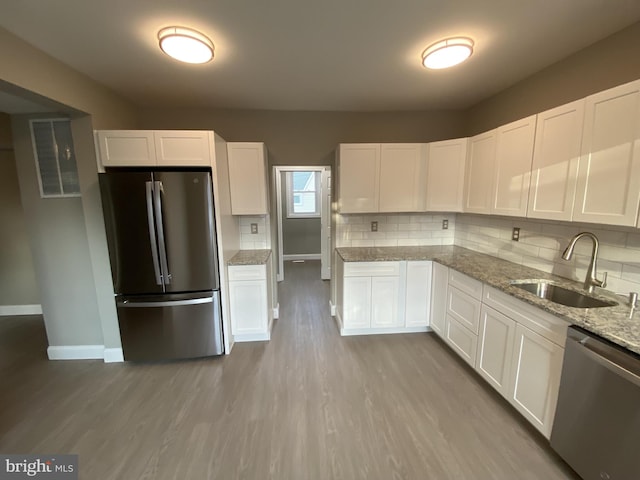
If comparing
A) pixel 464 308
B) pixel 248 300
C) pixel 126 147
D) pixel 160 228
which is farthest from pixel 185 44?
pixel 464 308

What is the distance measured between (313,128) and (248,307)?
7.49 ft

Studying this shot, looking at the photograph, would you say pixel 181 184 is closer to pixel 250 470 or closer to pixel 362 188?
pixel 362 188

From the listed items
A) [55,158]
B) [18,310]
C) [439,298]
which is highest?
[55,158]

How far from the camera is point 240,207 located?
9.50ft

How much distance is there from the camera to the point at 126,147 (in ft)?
7.52

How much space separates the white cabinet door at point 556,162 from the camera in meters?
1.68

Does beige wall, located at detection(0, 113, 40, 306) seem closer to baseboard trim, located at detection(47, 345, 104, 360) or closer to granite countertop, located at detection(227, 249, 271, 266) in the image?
baseboard trim, located at detection(47, 345, 104, 360)

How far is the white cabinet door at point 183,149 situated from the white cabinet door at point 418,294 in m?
2.34

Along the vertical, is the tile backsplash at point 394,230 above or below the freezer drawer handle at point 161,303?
above

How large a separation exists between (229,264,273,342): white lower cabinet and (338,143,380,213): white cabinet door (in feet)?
4.01

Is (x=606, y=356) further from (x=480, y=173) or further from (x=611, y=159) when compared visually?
(x=480, y=173)

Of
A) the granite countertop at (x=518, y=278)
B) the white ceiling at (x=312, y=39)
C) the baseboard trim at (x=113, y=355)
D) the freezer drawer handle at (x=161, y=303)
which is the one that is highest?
the white ceiling at (x=312, y=39)

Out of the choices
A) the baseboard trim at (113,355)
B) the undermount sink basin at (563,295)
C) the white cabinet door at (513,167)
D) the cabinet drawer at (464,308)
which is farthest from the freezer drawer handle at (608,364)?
the baseboard trim at (113,355)

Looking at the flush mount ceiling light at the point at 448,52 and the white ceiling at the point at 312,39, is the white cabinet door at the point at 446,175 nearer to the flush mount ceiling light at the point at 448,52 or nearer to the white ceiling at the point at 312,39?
the white ceiling at the point at 312,39
